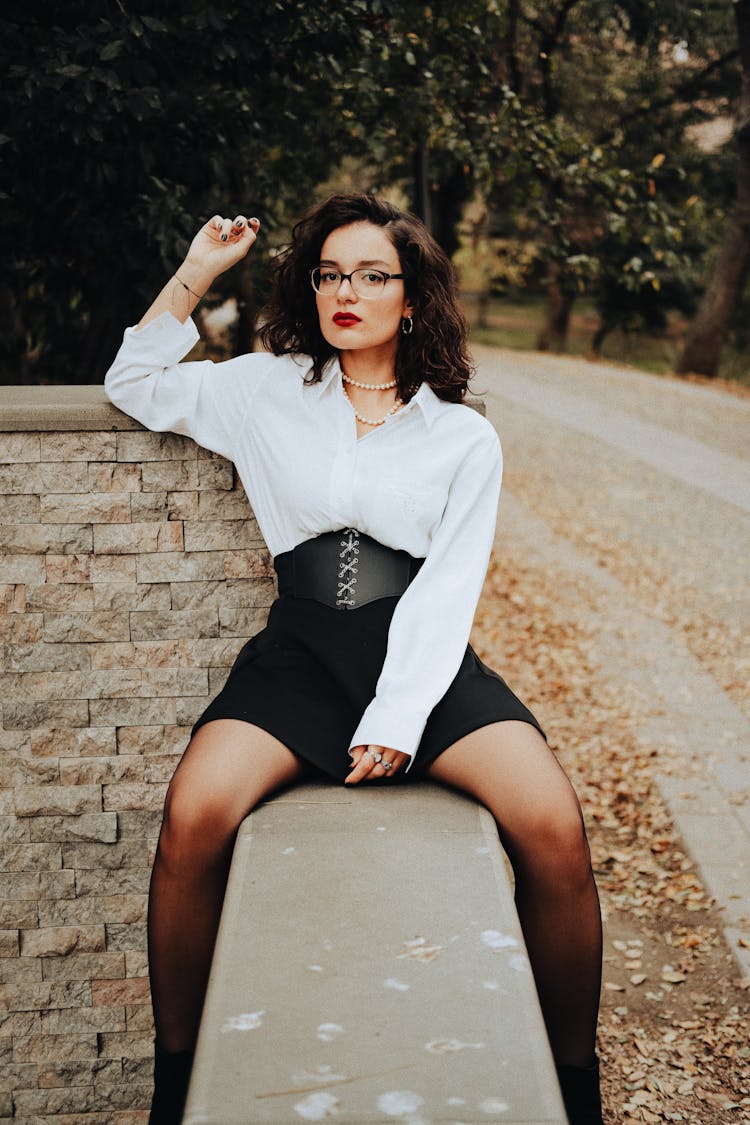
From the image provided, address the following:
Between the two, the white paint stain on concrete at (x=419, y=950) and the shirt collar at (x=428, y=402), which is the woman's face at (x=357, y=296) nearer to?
the shirt collar at (x=428, y=402)

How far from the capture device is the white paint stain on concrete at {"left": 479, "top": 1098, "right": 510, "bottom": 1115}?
1513 millimetres

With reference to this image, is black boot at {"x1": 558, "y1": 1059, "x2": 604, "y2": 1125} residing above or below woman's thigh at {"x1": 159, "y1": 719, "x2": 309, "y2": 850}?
below

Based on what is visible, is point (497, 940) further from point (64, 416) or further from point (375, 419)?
point (64, 416)

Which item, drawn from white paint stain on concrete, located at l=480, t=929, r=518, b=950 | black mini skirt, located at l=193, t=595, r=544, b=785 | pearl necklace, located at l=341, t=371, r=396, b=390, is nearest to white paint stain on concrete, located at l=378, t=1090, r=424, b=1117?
white paint stain on concrete, located at l=480, t=929, r=518, b=950

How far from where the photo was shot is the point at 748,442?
13039mm

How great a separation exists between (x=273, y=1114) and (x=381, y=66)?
4.42m

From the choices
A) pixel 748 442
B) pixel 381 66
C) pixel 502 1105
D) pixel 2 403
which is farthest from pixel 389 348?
pixel 748 442

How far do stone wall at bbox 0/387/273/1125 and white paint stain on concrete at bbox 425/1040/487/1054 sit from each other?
5.16ft

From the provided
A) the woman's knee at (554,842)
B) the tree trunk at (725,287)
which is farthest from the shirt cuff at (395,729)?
the tree trunk at (725,287)

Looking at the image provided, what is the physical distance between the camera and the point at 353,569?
2.57m

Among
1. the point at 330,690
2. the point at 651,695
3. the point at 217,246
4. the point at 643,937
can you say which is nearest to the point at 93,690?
the point at 330,690

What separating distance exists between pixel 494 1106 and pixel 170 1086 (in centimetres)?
111

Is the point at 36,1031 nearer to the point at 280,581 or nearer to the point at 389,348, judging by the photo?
the point at 280,581

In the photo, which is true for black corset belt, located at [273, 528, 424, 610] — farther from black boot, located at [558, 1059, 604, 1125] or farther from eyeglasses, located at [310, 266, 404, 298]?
black boot, located at [558, 1059, 604, 1125]
